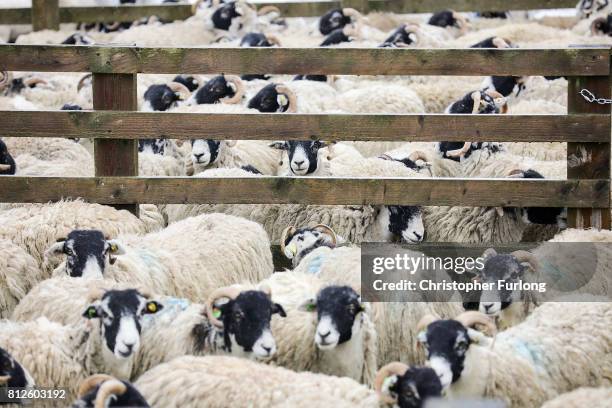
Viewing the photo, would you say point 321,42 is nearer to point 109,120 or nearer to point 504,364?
point 109,120

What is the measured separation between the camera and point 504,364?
18.3ft

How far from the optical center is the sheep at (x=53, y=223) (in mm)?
6848

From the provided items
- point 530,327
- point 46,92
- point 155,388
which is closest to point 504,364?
point 530,327

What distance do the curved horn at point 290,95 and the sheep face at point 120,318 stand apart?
3.66 meters

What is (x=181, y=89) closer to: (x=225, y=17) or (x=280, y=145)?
(x=280, y=145)

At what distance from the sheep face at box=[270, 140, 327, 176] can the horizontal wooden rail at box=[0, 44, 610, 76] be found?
104 cm

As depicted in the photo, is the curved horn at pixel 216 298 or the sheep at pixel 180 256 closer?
the curved horn at pixel 216 298

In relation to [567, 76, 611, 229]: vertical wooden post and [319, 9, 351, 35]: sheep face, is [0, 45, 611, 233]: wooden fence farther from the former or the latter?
[319, 9, 351, 35]: sheep face

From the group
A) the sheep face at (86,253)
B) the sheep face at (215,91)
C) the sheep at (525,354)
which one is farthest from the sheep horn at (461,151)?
the sheep face at (86,253)

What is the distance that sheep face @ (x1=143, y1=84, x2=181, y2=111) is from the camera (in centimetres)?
1038

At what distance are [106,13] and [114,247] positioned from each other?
929cm

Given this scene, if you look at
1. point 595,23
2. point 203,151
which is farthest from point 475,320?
point 595,23

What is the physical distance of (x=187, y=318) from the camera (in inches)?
230

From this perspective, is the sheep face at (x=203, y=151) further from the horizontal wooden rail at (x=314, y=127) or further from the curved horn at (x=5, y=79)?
the curved horn at (x=5, y=79)
